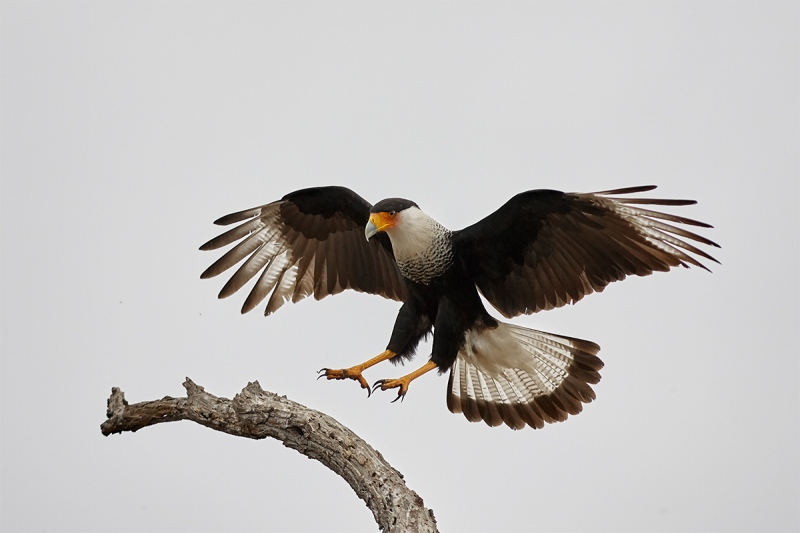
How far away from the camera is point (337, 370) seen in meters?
5.10

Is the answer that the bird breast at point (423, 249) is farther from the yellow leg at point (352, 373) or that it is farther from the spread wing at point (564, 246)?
the yellow leg at point (352, 373)

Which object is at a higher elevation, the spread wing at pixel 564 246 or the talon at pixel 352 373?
the spread wing at pixel 564 246

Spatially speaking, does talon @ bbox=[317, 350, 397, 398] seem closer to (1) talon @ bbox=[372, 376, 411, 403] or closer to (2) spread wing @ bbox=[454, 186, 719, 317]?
(1) talon @ bbox=[372, 376, 411, 403]

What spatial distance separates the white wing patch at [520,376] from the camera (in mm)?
5664

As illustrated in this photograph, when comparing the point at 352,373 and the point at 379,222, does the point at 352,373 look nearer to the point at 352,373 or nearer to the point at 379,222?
the point at 352,373

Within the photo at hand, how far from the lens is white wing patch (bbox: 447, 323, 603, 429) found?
5664 millimetres

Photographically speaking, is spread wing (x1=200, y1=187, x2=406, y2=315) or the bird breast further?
spread wing (x1=200, y1=187, x2=406, y2=315)

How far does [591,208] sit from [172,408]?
267 centimetres

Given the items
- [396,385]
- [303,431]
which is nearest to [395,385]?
[396,385]

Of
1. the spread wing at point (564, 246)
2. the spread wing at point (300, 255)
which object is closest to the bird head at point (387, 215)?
the spread wing at point (564, 246)

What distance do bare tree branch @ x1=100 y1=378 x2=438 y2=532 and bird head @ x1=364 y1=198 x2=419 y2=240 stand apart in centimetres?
110

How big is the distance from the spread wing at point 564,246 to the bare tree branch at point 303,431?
1411 millimetres

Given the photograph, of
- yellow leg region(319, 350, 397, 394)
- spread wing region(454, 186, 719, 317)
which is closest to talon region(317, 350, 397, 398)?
yellow leg region(319, 350, 397, 394)

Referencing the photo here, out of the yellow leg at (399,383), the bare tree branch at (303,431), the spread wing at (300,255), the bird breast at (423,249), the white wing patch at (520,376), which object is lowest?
the bare tree branch at (303,431)
